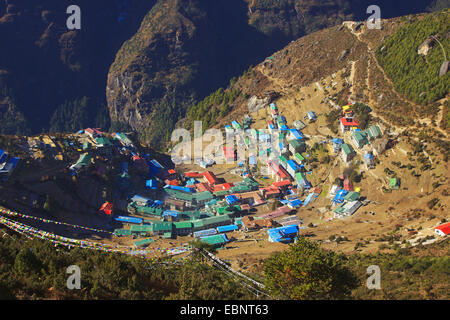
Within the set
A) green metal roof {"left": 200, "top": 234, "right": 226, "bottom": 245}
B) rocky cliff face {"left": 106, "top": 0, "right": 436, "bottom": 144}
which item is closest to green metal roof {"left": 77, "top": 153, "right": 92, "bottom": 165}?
green metal roof {"left": 200, "top": 234, "right": 226, "bottom": 245}

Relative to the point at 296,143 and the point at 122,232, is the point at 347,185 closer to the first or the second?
the point at 296,143

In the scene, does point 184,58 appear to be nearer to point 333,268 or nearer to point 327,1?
point 327,1

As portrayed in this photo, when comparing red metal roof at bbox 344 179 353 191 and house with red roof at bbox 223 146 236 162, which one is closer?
red metal roof at bbox 344 179 353 191

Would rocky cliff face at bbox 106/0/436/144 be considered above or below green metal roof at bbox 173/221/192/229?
above

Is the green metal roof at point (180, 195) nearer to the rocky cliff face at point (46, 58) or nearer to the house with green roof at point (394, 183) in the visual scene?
the house with green roof at point (394, 183)

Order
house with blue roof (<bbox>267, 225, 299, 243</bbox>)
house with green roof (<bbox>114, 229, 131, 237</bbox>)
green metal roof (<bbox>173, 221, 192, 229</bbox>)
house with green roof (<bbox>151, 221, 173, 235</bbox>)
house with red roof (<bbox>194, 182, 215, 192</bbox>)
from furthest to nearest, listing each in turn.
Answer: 1. house with red roof (<bbox>194, 182, 215, 192</bbox>)
2. green metal roof (<bbox>173, 221, 192, 229</bbox>)
3. house with green roof (<bbox>151, 221, 173, 235</bbox>)
4. house with green roof (<bbox>114, 229, 131, 237</bbox>)
5. house with blue roof (<bbox>267, 225, 299, 243</bbox>)

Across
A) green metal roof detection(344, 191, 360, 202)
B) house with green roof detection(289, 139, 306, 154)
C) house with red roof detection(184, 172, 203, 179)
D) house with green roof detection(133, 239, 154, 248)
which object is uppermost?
house with green roof detection(289, 139, 306, 154)

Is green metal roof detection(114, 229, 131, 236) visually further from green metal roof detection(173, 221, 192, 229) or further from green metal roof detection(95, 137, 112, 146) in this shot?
green metal roof detection(95, 137, 112, 146)

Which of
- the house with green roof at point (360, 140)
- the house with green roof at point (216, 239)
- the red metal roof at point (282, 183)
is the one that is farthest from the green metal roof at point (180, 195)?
the house with green roof at point (360, 140)

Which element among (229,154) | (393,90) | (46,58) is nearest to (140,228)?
(229,154)
